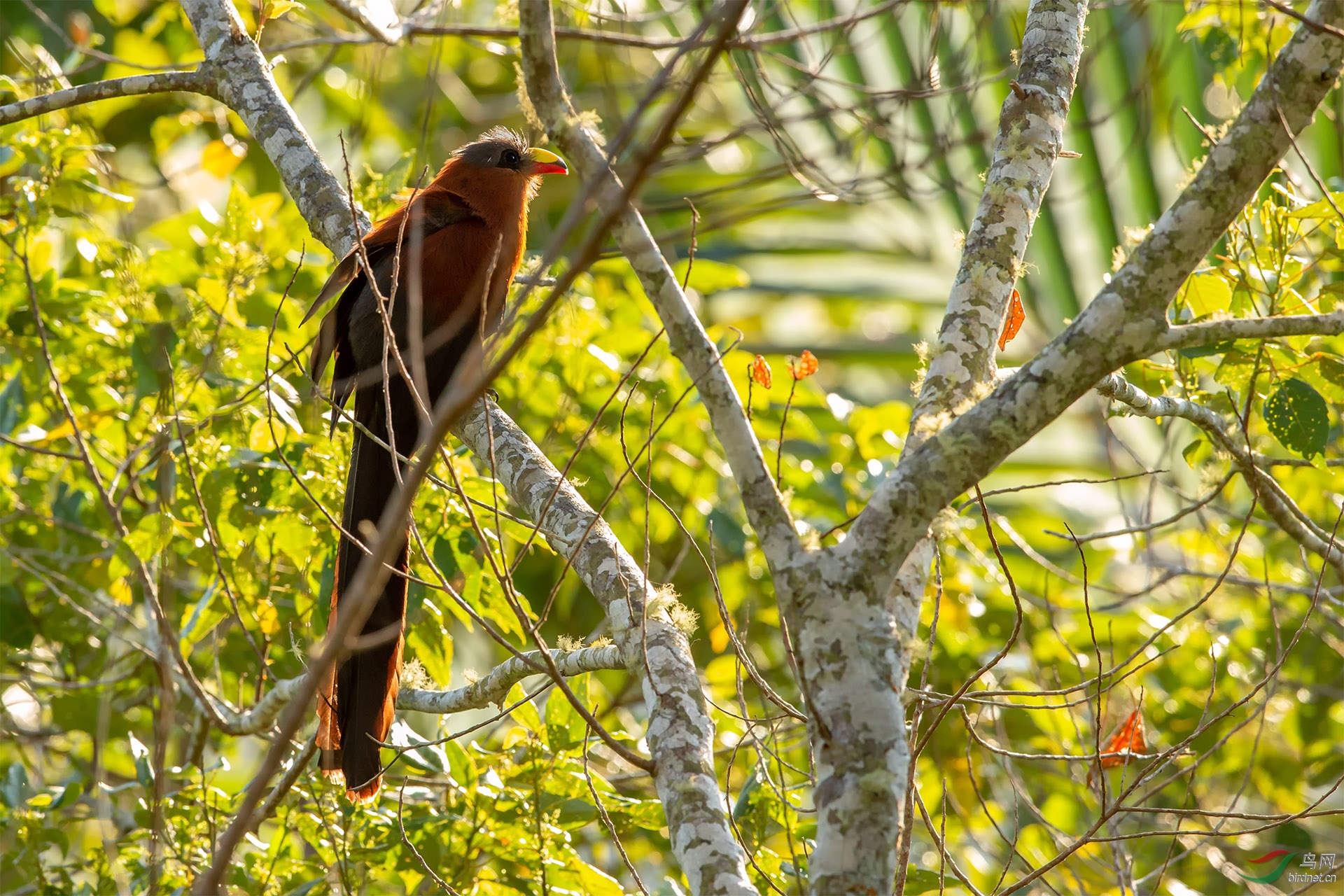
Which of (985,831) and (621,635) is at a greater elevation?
(985,831)

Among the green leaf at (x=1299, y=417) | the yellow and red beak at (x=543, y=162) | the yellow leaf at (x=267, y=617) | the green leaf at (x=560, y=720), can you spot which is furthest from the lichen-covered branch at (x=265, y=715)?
the green leaf at (x=1299, y=417)

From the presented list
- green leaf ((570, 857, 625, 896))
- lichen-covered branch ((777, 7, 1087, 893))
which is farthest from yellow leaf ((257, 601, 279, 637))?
lichen-covered branch ((777, 7, 1087, 893))

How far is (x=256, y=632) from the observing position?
3.44 m

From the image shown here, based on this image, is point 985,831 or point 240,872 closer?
point 240,872

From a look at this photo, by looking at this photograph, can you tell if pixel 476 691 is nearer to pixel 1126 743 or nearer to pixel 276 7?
pixel 1126 743

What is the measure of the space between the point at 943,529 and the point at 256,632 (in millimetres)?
2306

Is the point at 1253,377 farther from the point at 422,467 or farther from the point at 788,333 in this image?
the point at 788,333

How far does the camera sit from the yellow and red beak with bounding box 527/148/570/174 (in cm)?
402

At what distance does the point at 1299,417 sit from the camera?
2.55m

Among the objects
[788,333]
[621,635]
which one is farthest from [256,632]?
[788,333]

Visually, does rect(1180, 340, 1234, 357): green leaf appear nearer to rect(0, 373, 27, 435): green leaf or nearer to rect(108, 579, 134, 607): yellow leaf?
rect(108, 579, 134, 607): yellow leaf

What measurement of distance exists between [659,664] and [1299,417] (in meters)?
1.53

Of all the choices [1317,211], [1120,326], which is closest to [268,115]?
[1120,326]

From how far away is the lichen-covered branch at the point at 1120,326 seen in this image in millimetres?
1602
